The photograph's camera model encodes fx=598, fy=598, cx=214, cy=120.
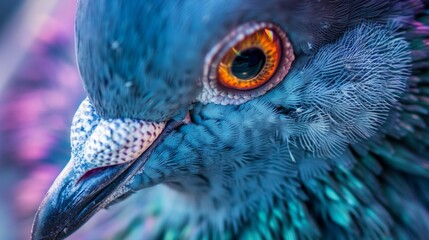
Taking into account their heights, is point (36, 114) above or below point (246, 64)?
above

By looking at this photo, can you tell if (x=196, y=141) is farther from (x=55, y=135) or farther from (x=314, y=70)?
(x=55, y=135)

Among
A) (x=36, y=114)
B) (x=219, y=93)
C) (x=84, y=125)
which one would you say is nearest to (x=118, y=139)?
(x=84, y=125)

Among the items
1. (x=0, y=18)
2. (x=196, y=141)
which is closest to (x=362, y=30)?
(x=196, y=141)

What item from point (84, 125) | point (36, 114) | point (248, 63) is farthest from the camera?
point (36, 114)

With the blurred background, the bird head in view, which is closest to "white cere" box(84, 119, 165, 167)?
the bird head

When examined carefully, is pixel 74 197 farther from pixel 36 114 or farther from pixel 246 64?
pixel 36 114

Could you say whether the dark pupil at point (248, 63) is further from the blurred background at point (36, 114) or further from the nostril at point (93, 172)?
the blurred background at point (36, 114)

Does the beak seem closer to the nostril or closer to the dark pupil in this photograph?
the nostril
